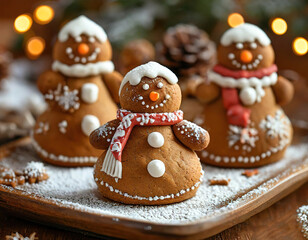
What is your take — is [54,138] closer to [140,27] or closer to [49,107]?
[49,107]

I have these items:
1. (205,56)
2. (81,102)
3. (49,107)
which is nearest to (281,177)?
(81,102)

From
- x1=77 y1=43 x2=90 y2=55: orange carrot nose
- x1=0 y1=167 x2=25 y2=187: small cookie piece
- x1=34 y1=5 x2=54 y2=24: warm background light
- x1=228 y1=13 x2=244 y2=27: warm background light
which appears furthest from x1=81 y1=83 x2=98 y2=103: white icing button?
x1=34 y1=5 x2=54 y2=24: warm background light

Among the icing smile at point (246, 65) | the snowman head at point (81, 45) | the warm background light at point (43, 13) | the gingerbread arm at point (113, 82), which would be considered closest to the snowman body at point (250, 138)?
the icing smile at point (246, 65)

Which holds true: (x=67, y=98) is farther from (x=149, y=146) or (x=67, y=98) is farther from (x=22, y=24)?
(x=22, y=24)

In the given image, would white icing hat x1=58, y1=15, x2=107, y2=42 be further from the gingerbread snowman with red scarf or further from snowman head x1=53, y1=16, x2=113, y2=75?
the gingerbread snowman with red scarf

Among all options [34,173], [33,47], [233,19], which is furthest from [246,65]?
[33,47]
